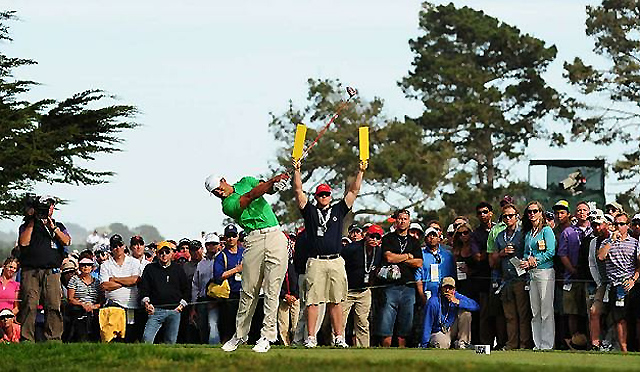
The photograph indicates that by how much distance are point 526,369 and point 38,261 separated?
33.1 ft

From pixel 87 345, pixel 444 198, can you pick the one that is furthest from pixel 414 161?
pixel 87 345

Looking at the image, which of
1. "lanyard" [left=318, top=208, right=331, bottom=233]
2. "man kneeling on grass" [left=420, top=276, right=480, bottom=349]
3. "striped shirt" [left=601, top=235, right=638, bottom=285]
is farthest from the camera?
"man kneeling on grass" [left=420, top=276, right=480, bottom=349]

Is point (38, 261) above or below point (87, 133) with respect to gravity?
below

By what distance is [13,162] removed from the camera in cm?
3600

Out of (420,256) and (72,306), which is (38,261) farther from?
(420,256)

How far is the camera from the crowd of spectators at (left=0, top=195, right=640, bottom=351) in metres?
20.6

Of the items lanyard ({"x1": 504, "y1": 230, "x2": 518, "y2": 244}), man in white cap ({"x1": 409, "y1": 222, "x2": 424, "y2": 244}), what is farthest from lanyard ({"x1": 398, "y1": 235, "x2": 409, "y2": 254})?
lanyard ({"x1": 504, "y1": 230, "x2": 518, "y2": 244})

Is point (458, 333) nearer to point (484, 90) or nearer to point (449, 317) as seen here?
point (449, 317)

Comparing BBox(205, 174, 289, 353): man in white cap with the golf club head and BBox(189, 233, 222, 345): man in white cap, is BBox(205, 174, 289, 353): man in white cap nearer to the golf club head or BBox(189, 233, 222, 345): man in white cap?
the golf club head

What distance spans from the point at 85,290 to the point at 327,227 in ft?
19.5

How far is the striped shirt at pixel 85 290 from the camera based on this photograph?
23969 mm

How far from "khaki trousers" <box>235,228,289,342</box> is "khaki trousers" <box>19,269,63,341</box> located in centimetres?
564

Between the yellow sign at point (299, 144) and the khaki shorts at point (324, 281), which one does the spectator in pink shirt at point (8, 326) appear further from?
the yellow sign at point (299, 144)

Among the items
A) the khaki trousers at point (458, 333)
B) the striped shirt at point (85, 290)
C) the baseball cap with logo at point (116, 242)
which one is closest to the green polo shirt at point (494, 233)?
the khaki trousers at point (458, 333)
